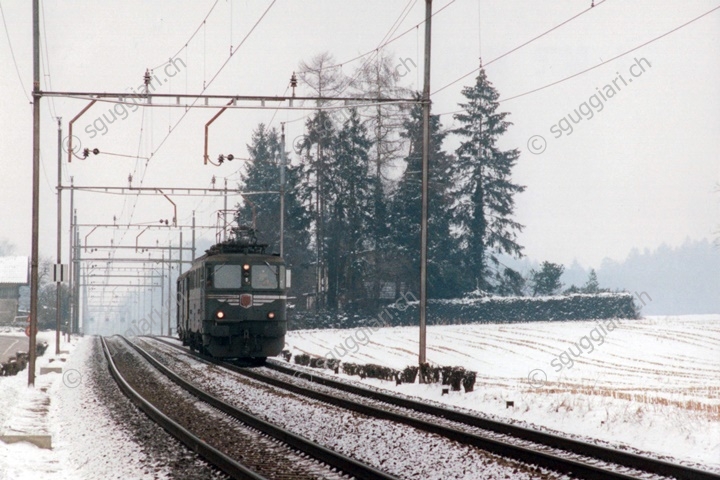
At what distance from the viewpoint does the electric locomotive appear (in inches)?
1030

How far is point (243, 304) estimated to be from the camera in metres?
26.2

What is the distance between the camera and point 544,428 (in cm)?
1309

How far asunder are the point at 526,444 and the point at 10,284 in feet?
261

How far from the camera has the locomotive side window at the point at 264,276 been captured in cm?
2653

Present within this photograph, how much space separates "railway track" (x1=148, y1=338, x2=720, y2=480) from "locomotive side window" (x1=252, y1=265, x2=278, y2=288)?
9320 mm

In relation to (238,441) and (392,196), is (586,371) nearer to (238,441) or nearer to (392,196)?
(238,441)

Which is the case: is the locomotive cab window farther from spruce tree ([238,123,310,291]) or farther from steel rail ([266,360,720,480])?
spruce tree ([238,123,310,291])

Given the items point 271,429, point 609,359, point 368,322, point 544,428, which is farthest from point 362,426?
point 368,322

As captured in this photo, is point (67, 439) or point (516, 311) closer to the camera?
point (67, 439)

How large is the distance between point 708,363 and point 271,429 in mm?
26332

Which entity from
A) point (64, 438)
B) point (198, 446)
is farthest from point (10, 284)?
point (198, 446)

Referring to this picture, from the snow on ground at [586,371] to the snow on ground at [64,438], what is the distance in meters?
6.20

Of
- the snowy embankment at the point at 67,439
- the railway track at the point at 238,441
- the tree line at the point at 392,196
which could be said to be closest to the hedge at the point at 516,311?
the tree line at the point at 392,196

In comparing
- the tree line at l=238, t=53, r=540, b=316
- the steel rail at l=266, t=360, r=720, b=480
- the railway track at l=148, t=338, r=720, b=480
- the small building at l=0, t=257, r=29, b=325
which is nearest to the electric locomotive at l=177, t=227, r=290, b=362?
the railway track at l=148, t=338, r=720, b=480
